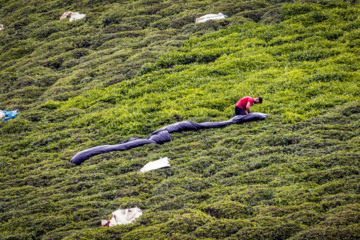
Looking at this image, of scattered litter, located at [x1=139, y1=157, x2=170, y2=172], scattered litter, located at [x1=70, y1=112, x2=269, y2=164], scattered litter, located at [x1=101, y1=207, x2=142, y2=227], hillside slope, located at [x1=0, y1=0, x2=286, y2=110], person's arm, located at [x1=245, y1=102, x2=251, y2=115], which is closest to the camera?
scattered litter, located at [x1=101, y1=207, x2=142, y2=227]

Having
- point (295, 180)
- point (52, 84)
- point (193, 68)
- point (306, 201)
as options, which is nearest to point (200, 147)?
point (295, 180)

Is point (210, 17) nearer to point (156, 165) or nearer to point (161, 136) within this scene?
point (161, 136)

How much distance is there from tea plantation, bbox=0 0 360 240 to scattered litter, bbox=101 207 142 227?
345mm

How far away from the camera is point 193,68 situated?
75.2 feet

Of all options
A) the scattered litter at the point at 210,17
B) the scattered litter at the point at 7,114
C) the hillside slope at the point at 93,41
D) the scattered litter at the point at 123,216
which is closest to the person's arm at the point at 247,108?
the scattered litter at the point at 123,216

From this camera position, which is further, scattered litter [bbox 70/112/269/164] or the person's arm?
the person's arm

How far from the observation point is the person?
16.5 metres

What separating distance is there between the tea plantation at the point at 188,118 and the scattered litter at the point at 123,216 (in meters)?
0.35

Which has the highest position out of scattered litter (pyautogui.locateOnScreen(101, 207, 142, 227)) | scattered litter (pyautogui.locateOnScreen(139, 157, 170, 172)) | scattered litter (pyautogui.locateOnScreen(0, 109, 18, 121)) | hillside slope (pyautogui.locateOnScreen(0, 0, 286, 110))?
hillside slope (pyautogui.locateOnScreen(0, 0, 286, 110))

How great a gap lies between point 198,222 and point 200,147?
549 cm

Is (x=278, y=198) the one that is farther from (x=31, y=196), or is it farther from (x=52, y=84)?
(x=52, y=84)

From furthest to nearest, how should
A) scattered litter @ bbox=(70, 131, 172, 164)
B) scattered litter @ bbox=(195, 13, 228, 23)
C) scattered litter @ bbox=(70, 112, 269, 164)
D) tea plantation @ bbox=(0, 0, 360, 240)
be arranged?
scattered litter @ bbox=(195, 13, 228, 23) < scattered litter @ bbox=(70, 112, 269, 164) < scattered litter @ bbox=(70, 131, 172, 164) < tea plantation @ bbox=(0, 0, 360, 240)

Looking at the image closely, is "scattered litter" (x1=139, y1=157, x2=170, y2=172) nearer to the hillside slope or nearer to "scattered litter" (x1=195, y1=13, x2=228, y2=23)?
the hillside slope

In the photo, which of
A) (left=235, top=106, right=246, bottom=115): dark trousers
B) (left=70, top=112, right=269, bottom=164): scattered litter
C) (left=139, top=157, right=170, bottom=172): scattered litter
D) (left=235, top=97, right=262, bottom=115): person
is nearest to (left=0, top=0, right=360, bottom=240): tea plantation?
(left=139, top=157, right=170, bottom=172): scattered litter
